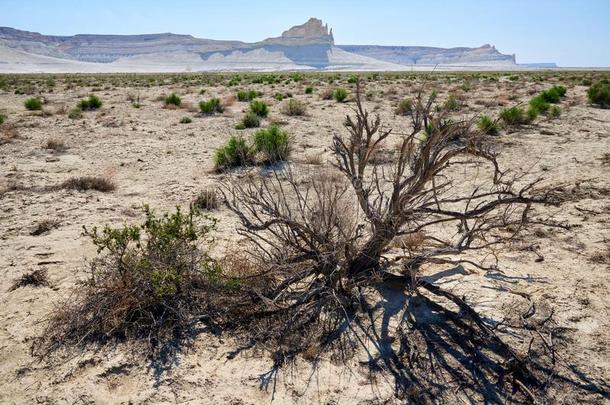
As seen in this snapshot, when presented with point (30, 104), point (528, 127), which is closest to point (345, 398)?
point (528, 127)

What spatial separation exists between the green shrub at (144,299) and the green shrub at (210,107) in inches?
416

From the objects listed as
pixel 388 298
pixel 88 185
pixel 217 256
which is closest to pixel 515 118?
pixel 388 298

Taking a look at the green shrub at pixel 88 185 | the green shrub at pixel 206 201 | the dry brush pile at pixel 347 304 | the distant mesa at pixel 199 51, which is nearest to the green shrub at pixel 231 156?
the green shrub at pixel 206 201

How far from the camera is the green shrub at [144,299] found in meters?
3.01

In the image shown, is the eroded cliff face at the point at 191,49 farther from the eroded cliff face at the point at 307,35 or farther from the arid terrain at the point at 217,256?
the arid terrain at the point at 217,256

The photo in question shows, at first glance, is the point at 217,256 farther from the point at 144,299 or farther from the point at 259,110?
the point at 259,110

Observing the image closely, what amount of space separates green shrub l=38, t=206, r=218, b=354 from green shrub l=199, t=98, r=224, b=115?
1056 cm

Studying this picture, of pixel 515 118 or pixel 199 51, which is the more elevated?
pixel 199 51

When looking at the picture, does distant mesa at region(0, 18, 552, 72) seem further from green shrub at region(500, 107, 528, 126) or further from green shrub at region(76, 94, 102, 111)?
green shrub at region(500, 107, 528, 126)

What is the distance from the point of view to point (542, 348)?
2873 mm

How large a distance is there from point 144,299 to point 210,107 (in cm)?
1110

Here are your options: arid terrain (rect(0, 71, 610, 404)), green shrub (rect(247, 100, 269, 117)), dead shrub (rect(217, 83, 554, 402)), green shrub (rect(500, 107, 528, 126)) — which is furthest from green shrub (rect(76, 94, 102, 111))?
dead shrub (rect(217, 83, 554, 402))

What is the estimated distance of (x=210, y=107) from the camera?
13.5 metres

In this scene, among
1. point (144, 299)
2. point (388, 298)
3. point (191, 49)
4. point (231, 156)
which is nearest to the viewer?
point (144, 299)
